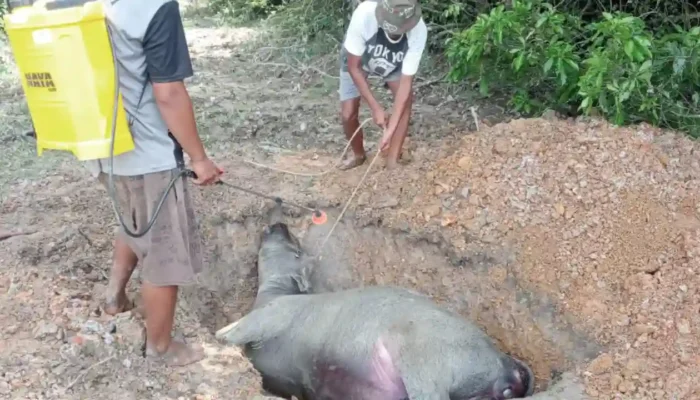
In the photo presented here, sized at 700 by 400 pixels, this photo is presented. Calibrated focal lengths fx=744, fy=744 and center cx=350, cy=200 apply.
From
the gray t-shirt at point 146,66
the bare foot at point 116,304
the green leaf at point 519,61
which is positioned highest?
the gray t-shirt at point 146,66

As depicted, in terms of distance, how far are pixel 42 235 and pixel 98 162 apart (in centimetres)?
148

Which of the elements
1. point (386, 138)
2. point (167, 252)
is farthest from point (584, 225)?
point (167, 252)

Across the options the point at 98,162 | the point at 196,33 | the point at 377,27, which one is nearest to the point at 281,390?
the point at 98,162

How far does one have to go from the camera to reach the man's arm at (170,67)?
2.82m

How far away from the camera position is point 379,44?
480 cm

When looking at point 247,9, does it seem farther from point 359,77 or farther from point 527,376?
point 527,376

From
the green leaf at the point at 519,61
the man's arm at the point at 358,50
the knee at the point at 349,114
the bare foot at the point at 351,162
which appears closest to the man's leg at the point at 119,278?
the man's arm at the point at 358,50

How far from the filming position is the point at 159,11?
2.79 meters

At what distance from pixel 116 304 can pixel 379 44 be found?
2.30 meters

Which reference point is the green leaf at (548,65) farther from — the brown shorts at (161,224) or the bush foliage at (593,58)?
the brown shorts at (161,224)

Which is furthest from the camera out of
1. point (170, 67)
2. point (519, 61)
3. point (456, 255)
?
point (519, 61)

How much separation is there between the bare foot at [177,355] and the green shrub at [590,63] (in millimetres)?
2776

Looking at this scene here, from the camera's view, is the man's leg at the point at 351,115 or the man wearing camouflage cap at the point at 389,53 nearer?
the man wearing camouflage cap at the point at 389,53

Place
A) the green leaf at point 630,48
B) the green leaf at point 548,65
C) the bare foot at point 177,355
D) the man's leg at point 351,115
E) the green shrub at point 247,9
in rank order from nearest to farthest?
1. the bare foot at point 177,355
2. the green leaf at point 630,48
3. the green leaf at point 548,65
4. the man's leg at point 351,115
5. the green shrub at point 247,9
